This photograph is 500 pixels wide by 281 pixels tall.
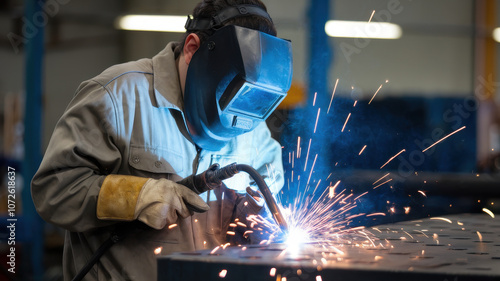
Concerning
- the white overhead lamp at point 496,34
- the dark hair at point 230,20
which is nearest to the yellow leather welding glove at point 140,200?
the dark hair at point 230,20

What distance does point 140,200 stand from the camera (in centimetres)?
143

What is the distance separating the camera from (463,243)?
1.46m

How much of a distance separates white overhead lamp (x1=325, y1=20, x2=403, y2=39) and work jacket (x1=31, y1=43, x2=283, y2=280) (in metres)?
2.16

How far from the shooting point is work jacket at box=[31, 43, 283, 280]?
1.47 meters

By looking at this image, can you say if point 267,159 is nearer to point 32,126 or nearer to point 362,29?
point 32,126

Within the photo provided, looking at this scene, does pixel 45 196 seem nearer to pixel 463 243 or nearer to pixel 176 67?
pixel 176 67

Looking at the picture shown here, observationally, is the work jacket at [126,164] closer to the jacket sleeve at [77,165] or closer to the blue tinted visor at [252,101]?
the jacket sleeve at [77,165]

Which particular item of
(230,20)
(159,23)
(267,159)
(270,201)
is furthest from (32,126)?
(270,201)

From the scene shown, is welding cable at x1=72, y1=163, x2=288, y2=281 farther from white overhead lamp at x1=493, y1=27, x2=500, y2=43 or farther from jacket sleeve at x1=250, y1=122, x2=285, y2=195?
white overhead lamp at x1=493, y1=27, x2=500, y2=43

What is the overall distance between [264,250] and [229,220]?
62 cm

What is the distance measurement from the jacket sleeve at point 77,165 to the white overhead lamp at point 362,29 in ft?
7.88

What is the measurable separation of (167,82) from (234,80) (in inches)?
12.1

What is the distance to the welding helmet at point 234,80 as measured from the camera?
1.49 m

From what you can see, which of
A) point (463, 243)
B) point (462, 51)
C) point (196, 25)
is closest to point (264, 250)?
point (463, 243)
